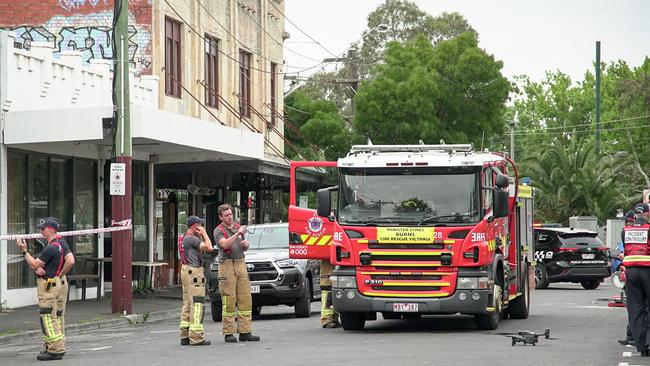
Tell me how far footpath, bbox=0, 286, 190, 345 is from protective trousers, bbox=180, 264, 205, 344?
11.5ft

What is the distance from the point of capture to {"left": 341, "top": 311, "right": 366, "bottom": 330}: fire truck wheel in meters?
19.4

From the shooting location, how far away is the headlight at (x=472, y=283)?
59.7 ft

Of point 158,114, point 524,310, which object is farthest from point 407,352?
point 158,114

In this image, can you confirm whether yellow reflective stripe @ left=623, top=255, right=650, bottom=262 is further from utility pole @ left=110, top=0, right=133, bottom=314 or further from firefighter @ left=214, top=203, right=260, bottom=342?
utility pole @ left=110, top=0, right=133, bottom=314

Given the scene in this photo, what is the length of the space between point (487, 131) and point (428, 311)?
3571cm

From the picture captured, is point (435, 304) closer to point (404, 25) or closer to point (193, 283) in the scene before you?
point (193, 283)

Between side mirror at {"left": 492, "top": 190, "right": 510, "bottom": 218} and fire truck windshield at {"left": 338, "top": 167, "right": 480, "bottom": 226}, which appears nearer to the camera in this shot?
fire truck windshield at {"left": 338, "top": 167, "right": 480, "bottom": 226}

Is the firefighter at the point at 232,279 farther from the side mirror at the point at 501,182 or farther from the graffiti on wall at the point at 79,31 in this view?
the graffiti on wall at the point at 79,31

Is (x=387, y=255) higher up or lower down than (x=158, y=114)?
lower down

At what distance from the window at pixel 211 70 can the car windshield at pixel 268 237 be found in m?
12.6

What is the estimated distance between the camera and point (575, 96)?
90875 millimetres

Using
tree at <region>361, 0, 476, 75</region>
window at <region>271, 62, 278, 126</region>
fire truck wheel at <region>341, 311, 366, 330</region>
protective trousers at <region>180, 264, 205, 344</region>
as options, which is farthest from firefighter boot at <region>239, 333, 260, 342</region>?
tree at <region>361, 0, 476, 75</region>

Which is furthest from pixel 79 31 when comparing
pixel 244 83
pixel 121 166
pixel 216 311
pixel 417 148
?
pixel 417 148

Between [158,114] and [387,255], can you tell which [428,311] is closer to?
[387,255]
